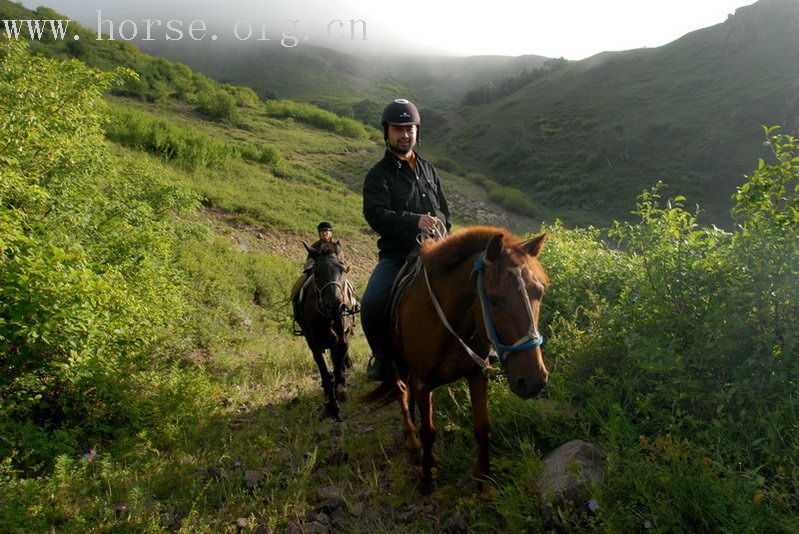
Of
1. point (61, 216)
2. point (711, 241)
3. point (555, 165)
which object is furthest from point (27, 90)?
point (555, 165)

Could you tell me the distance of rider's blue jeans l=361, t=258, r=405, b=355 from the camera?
484 centimetres

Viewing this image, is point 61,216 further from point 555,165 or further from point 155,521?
point 555,165

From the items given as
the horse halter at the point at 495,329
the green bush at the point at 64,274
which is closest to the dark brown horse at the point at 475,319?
the horse halter at the point at 495,329

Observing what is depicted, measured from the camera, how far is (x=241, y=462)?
4746 mm

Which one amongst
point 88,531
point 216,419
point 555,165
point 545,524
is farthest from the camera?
point 555,165

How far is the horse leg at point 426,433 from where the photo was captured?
4.04 meters

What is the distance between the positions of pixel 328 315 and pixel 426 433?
2.72 meters

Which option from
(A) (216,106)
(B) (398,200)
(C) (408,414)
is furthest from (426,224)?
(A) (216,106)

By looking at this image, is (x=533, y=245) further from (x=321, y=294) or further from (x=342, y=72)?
(x=342, y=72)

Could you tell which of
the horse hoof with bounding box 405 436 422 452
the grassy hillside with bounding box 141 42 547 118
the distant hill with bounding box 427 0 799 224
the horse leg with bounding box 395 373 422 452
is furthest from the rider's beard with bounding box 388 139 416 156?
the grassy hillside with bounding box 141 42 547 118

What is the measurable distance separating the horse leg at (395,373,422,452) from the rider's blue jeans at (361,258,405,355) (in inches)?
28.1

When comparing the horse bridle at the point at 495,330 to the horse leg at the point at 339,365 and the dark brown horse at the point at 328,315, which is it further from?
the horse leg at the point at 339,365

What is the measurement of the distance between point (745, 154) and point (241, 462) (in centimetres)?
5164

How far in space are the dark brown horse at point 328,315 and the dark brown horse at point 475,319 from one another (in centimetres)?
174
